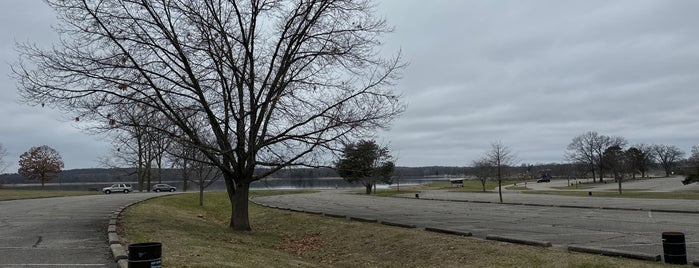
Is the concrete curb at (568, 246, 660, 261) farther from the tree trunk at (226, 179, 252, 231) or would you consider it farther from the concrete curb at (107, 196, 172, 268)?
the tree trunk at (226, 179, 252, 231)

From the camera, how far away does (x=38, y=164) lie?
2936 inches

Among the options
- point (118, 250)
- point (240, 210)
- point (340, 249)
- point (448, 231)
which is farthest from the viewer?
point (240, 210)

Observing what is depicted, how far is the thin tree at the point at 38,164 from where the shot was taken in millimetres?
74625

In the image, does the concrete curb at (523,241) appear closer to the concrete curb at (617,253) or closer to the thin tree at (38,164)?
the concrete curb at (617,253)

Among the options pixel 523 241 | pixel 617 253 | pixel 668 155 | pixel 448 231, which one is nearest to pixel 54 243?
pixel 448 231

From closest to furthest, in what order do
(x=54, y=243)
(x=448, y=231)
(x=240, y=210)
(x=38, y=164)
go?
(x=54, y=243) → (x=448, y=231) → (x=240, y=210) → (x=38, y=164)

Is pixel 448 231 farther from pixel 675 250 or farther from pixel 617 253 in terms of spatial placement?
pixel 675 250

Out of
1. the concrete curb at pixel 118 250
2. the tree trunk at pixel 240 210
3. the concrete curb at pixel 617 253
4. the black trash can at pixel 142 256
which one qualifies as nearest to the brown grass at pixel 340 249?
the concrete curb at pixel 617 253

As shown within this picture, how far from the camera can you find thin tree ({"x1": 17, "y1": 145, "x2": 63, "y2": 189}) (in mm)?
74625

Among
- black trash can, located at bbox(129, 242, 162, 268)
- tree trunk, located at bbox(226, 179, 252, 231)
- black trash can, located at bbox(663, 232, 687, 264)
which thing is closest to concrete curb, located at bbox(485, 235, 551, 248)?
black trash can, located at bbox(663, 232, 687, 264)

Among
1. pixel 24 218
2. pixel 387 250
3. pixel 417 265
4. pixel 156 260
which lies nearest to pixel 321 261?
pixel 387 250

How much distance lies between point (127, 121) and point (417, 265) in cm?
986

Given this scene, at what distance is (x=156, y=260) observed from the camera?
17.7 feet

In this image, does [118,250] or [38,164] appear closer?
[118,250]
